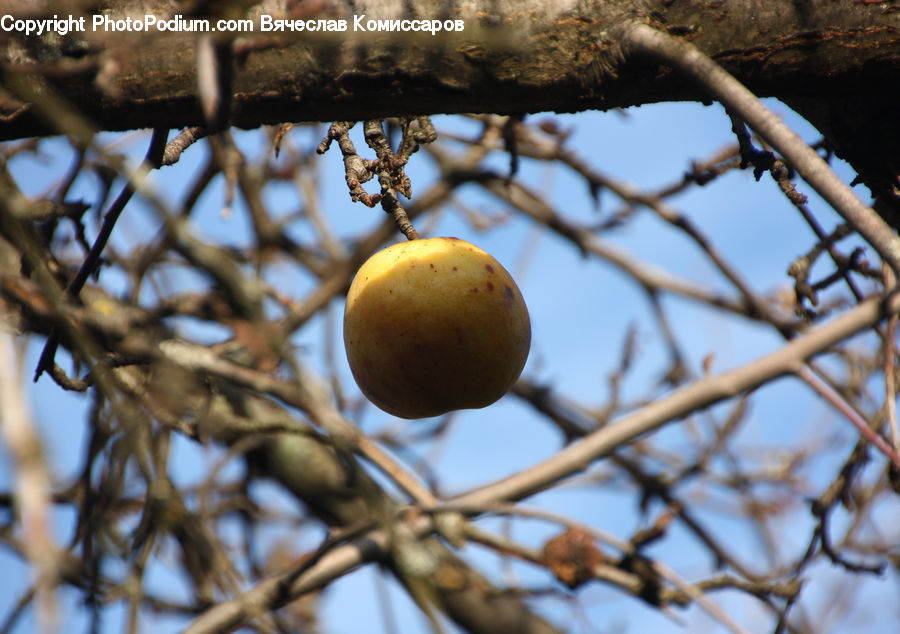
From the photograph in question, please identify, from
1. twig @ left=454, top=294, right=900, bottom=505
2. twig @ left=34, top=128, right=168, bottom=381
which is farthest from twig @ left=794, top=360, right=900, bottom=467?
twig @ left=34, top=128, right=168, bottom=381

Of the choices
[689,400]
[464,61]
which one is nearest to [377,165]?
[464,61]

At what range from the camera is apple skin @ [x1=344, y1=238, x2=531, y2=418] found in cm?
133

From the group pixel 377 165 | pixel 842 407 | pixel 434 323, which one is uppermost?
pixel 377 165

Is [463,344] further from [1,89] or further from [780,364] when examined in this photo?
[1,89]

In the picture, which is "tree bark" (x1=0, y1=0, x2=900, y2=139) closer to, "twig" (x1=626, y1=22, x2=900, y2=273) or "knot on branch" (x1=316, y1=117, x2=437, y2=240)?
"knot on branch" (x1=316, y1=117, x2=437, y2=240)

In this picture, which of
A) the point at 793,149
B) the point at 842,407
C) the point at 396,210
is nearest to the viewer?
the point at 793,149

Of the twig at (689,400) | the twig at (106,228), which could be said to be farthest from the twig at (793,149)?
the twig at (106,228)

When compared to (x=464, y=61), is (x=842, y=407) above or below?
below

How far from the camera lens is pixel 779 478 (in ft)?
9.46

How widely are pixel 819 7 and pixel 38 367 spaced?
1.40 m

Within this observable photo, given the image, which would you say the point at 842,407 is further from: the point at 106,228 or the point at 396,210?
the point at 106,228

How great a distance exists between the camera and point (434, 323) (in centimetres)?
133

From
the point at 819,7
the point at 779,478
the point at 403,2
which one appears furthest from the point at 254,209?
the point at 779,478

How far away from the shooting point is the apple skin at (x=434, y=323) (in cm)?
133
